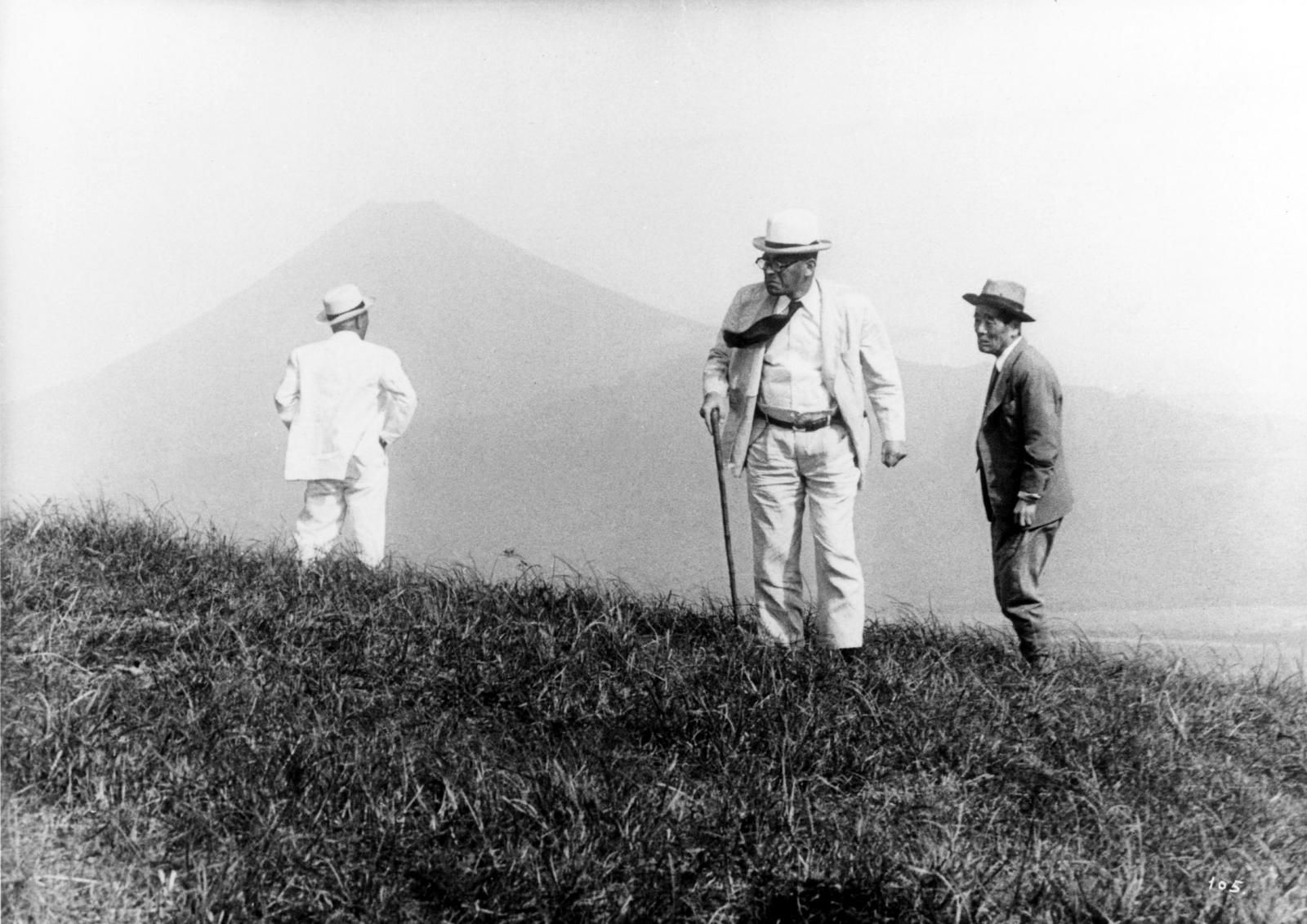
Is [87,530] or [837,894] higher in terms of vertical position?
[87,530]

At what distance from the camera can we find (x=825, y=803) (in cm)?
402

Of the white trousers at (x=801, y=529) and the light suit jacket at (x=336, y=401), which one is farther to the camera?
the light suit jacket at (x=336, y=401)

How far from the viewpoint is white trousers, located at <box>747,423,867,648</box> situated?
5.84 m

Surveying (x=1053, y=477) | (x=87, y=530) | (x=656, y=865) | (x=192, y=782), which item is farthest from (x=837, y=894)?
(x=87, y=530)

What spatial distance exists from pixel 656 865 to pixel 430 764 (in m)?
0.91

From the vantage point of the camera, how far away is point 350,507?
7789mm

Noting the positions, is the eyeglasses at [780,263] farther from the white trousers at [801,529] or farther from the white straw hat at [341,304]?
the white straw hat at [341,304]

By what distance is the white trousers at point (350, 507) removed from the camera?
302 inches

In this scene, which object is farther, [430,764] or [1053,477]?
[1053,477]

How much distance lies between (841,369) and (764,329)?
43 centimetres

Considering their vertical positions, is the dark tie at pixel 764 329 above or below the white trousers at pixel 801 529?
above

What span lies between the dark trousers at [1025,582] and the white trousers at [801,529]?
697 mm

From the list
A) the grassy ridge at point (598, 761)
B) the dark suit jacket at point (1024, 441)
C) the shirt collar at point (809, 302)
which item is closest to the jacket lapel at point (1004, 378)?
the dark suit jacket at point (1024, 441)

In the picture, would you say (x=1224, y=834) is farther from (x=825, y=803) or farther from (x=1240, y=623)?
(x=1240, y=623)
